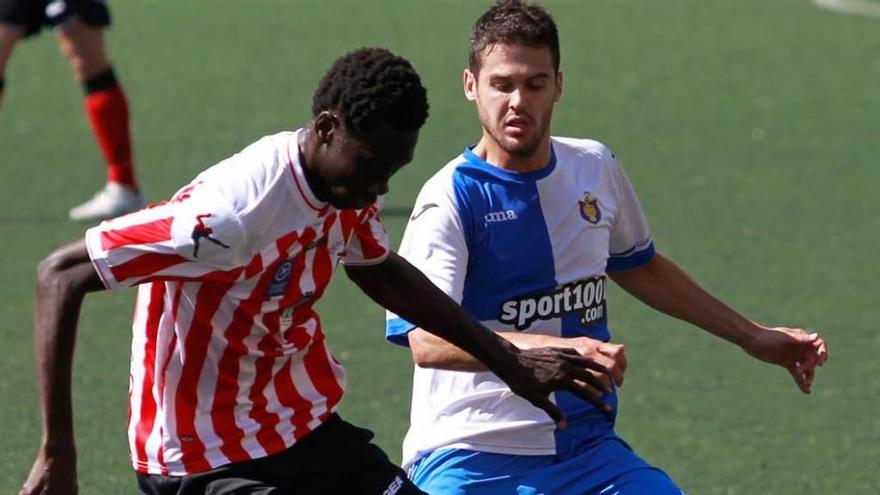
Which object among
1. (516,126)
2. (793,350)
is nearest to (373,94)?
(516,126)

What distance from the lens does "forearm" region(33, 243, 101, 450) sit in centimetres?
386

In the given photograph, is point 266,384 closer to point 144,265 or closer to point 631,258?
point 144,265

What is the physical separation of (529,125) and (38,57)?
11253 millimetres

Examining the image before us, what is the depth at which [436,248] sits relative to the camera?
4895 mm

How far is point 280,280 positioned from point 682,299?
150 cm

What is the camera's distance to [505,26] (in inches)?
197

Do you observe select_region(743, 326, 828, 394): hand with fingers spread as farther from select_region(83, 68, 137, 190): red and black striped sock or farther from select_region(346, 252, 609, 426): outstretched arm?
select_region(83, 68, 137, 190): red and black striped sock

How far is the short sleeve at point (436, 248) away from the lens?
15.9 feet

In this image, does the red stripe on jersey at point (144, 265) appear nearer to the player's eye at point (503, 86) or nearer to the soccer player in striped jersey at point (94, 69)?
the player's eye at point (503, 86)

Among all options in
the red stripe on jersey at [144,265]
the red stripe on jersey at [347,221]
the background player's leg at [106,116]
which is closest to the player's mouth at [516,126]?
the red stripe on jersey at [347,221]

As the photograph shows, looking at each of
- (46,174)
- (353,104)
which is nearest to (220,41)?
(46,174)

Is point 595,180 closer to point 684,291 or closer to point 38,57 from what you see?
point 684,291

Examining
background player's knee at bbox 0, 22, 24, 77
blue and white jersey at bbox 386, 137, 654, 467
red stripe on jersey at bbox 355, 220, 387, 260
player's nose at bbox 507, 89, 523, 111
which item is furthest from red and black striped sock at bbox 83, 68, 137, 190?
red stripe on jersey at bbox 355, 220, 387, 260

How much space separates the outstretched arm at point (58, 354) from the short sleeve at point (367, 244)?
2.39 ft
